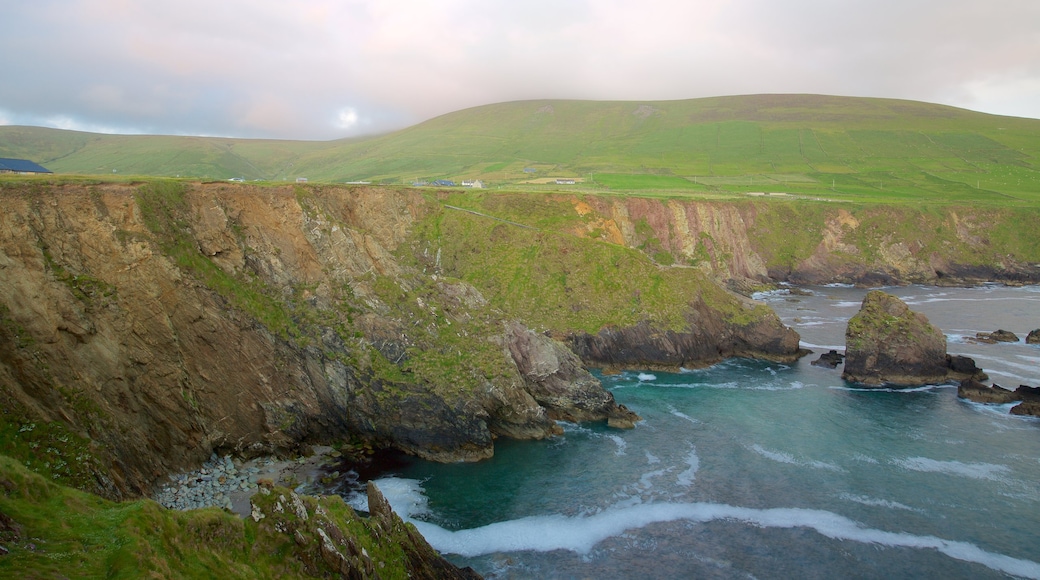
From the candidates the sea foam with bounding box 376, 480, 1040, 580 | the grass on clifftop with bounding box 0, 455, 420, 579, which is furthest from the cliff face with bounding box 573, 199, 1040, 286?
the grass on clifftop with bounding box 0, 455, 420, 579

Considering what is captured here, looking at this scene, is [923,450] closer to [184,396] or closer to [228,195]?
[184,396]

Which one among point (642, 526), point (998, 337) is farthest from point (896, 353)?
point (642, 526)

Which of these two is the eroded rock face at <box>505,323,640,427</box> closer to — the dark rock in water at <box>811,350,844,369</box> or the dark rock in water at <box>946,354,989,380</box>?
the dark rock in water at <box>811,350,844,369</box>

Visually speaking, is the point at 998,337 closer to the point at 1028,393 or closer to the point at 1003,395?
the point at 1003,395

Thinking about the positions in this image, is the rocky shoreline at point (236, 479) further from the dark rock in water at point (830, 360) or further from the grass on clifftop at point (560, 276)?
the dark rock in water at point (830, 360)

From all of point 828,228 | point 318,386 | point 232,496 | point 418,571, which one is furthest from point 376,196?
Result: point 828,228

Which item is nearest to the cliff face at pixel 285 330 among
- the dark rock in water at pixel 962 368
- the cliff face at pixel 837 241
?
the dark rock in water at pixel 962 368
